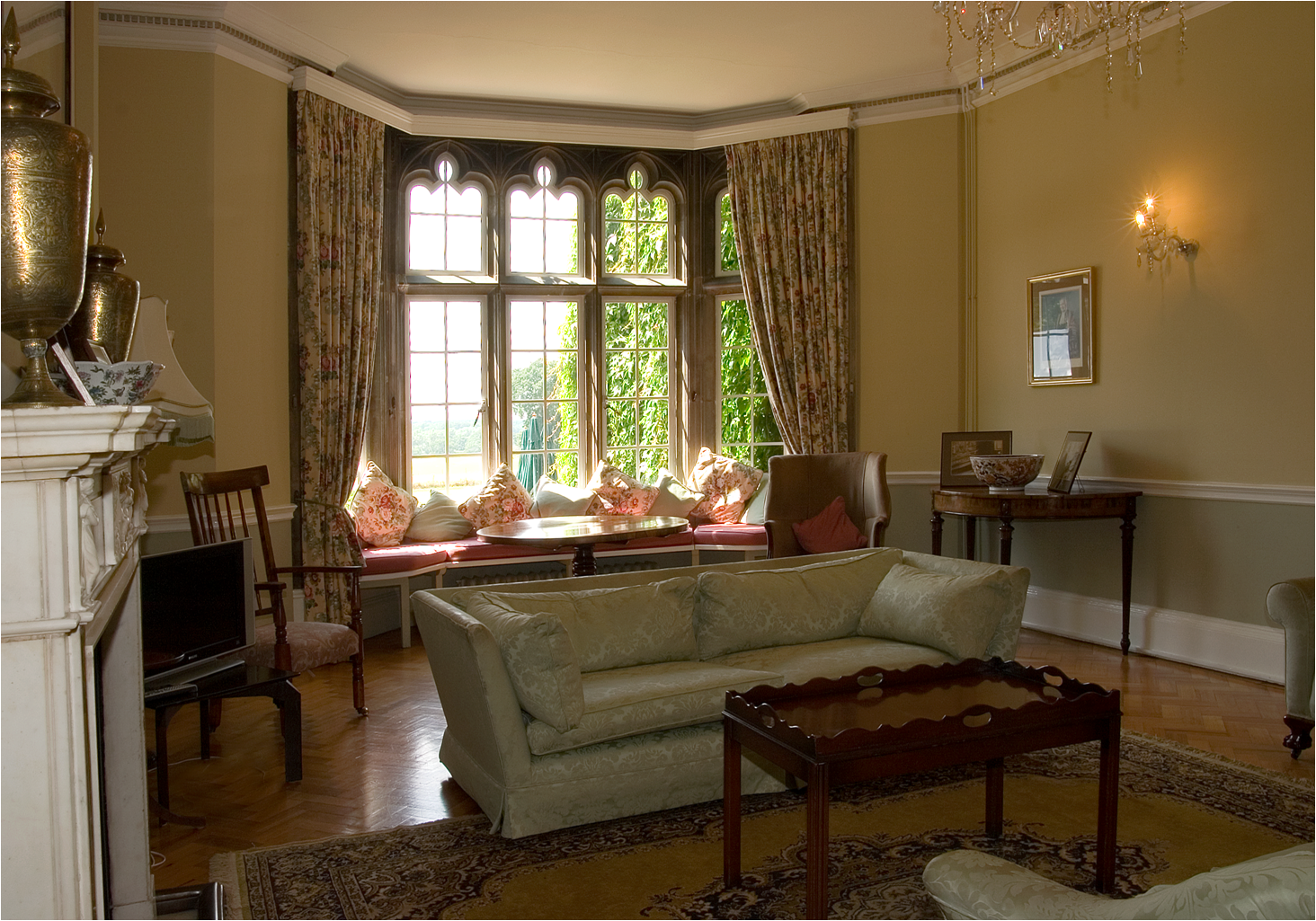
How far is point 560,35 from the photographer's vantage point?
584cm

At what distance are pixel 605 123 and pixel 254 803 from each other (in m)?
5.30

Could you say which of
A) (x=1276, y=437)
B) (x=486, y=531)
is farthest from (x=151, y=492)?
(x=1276, y=437)

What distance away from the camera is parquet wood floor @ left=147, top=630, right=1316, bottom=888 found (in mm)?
3443

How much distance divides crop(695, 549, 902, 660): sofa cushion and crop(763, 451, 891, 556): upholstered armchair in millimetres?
2159

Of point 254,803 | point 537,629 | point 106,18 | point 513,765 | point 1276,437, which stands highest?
point 106,18

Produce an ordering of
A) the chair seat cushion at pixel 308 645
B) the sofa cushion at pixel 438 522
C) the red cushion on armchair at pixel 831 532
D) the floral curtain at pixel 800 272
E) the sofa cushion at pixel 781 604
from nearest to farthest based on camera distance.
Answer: the sofa cushion at pixel 781 604 < the chair seat cushion at pixel 308 645 < the red cushion on armchair at pixel 831 532 < the sofa cushion at pixel 438 522 < the floral curtain at pixel 800 272

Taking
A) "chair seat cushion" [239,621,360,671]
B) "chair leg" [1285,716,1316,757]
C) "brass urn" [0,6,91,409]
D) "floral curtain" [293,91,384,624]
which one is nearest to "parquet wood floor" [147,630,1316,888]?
"chair leg" [1285,716,1316,757]

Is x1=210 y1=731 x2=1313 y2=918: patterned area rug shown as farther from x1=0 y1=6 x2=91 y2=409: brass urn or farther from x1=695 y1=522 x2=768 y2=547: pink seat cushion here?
x1=695 y1=522 x2=768 y2=547: pink seat cushion

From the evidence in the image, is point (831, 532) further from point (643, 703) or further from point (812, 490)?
point (643, 703)

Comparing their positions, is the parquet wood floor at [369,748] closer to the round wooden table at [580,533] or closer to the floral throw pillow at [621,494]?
the round wooden table at [580,533]

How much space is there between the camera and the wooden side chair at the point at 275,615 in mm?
4273

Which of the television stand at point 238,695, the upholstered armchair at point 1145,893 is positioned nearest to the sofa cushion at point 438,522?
the television stand at point 238,695

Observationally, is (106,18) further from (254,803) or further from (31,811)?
(31,811)

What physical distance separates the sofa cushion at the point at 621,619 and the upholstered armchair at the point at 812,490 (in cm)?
269
